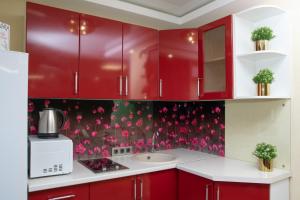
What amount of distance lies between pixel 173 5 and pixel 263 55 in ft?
3.57

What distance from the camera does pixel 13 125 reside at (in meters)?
A: 1.30

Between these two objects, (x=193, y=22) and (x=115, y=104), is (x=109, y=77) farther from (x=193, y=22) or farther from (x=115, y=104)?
(x=193, y=22)

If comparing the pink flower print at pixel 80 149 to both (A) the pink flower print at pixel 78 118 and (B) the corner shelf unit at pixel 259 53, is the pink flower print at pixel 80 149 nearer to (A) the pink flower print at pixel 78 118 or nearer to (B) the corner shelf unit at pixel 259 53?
(A) the pink flower print at pixel 78 118

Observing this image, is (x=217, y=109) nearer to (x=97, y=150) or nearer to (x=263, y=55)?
(x=263, y=55)

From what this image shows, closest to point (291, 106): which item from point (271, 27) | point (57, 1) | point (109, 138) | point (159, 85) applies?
point (271, 27)

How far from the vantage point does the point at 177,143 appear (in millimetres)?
2809

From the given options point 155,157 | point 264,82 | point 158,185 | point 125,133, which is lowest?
point 158,185

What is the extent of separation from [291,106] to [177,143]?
1386mm

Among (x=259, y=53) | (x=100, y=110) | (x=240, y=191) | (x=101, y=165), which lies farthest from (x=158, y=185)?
(x=259, y=53)

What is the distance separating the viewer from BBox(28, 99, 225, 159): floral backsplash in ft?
6.98

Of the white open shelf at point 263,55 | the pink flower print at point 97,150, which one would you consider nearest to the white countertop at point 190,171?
the pink flower print at point 97,150

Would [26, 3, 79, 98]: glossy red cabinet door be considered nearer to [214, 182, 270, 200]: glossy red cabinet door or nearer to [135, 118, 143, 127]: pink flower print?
[135, 118, 143, 127]: pink flower print

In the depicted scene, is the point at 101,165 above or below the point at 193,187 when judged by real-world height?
above

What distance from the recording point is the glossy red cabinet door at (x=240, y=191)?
5.29ft
